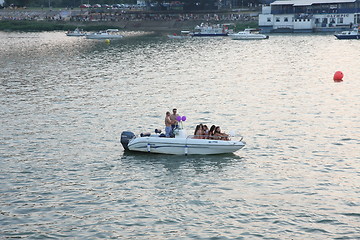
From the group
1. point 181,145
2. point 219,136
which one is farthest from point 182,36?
point 181,145

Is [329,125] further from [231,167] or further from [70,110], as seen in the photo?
[70,110]

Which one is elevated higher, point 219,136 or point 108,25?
point 108,25

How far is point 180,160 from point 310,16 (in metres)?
130

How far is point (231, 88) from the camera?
210 ft

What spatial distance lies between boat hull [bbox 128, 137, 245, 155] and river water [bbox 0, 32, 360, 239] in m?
0.51

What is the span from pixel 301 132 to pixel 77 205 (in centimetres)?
2041

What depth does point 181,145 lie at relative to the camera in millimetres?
35031

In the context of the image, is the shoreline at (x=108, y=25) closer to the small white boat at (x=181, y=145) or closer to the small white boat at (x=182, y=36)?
the small white boat at (x=182, y=36)

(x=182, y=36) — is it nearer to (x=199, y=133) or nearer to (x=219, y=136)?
(x=199, y=133)

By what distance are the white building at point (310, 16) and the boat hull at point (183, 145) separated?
128192 millimetres

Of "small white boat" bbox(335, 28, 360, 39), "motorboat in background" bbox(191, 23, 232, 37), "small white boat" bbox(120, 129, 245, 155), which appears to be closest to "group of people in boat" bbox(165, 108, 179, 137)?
"small white boat" bbox(120, 129, 245, 155)

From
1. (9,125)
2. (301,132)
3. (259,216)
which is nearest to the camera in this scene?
(259,216)

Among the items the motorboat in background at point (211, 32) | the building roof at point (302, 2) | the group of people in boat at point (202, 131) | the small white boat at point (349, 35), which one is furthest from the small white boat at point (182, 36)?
the group of people in boat at point (202, 131)

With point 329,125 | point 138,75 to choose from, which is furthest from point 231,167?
point 138,75
